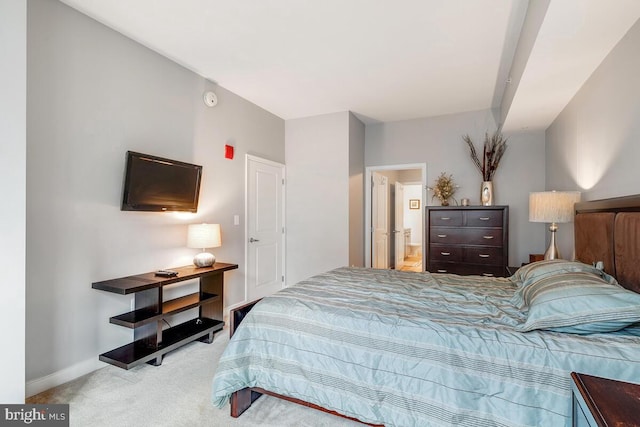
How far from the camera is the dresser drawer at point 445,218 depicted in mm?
4008

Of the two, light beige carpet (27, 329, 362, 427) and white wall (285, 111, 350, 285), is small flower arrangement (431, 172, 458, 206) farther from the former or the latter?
light beige carpet (27, 329, 362, 427)

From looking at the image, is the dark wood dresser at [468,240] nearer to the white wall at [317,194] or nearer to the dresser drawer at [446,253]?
A: the dresser drawer at [446,253]

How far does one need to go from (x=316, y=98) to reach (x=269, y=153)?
1100 mm

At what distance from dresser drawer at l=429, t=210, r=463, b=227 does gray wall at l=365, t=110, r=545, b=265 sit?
0.57 meters

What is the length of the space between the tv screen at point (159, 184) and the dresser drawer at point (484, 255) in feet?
11.1

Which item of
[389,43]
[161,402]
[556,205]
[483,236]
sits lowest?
[161,402]

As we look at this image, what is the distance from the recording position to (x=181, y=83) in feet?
10.3

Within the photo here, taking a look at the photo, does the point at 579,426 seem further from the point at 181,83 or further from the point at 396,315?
the point at 181,83

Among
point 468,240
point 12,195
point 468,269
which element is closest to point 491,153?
point 468,240

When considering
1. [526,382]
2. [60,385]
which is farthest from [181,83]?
[526,382]

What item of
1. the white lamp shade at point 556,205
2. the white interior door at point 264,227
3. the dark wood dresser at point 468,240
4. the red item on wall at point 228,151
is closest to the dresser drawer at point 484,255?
the dark wood dresser at point 468,240

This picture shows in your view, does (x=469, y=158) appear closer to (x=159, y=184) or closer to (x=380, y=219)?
(x=380, y=219)

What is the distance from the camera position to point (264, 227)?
4.45 metres

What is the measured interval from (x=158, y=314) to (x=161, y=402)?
2.35ft
